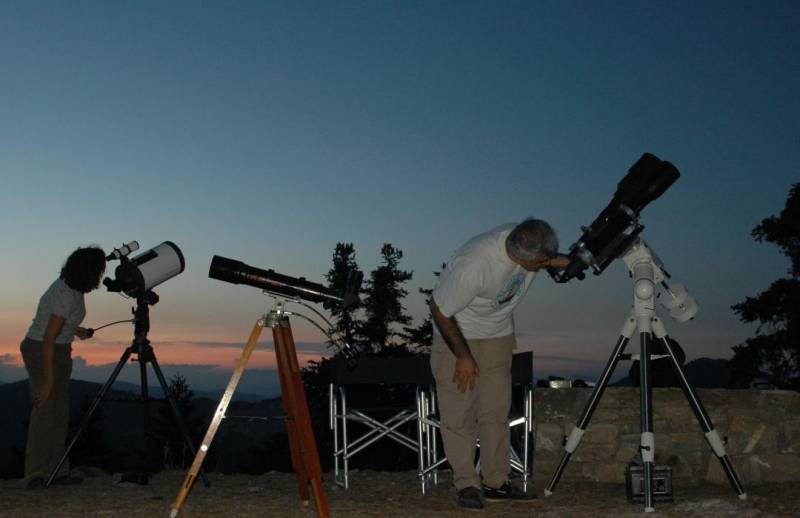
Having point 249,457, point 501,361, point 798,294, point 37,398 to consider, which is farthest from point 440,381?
point 249,457

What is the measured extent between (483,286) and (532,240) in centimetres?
42

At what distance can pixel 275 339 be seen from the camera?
5371mm

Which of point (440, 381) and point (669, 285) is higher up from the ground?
point (669, 285)

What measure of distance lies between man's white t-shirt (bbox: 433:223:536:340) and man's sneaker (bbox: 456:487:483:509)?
95cm

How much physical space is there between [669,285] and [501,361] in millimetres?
1151

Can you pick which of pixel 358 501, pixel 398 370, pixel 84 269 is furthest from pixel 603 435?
pixel 84 269

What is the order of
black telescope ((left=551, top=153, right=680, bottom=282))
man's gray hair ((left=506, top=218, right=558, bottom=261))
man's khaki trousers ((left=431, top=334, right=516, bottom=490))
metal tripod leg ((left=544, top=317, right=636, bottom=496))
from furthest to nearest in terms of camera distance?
1. man's khaki trousers ((left=431, top=334, right=516, bottom=490))
2. metal tripod leg ((left=544, top=317, right=636, bottom=496))
3. black telescope ((left=551, top=153, right=680, bottom=282))
4. man's gray hair ((left=506, top=218, right=558, bottom=261))

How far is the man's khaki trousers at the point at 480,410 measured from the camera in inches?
224

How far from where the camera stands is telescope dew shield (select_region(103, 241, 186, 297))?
6586mm

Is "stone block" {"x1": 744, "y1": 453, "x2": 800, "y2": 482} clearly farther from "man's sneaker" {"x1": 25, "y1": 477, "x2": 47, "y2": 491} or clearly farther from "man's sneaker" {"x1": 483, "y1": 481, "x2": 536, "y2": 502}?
"man's sneaker" {"x1": 25, "y1": 477, "x2": 47, "y2": 491}

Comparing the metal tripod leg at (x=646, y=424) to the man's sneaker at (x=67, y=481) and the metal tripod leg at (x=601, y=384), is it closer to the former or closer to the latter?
the metal tripod leg at (x=601, y=384)

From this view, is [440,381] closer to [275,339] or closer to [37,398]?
[275,339]

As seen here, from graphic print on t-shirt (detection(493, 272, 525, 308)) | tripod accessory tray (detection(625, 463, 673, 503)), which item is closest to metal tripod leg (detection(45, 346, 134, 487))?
graphic print on t-shirt (detection(493, 272, 525, 308))

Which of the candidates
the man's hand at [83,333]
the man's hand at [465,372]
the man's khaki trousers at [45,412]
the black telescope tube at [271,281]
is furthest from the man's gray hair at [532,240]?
the man's khaki trousers at [45,412]
